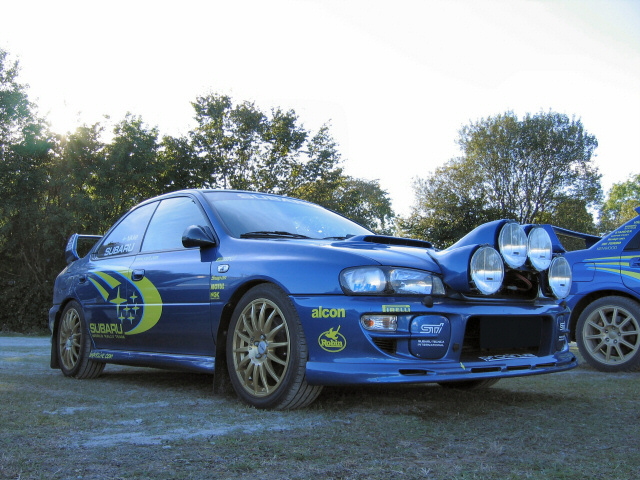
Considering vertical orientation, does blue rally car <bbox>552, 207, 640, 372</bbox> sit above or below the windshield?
below

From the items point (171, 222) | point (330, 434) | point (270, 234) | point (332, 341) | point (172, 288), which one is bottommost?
point (330, 434)

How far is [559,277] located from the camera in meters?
4.08

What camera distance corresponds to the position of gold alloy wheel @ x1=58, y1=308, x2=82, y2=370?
221 inches

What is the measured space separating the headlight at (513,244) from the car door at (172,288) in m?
1.83

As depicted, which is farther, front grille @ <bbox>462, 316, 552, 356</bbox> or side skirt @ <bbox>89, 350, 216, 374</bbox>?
side skirt @ <bbox>89, 350, 216, 374</bbox>

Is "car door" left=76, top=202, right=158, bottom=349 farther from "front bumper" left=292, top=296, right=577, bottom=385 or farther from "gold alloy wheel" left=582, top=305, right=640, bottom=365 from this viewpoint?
"gold alloy wheel" left=582, top=305, right=640, bottom=365

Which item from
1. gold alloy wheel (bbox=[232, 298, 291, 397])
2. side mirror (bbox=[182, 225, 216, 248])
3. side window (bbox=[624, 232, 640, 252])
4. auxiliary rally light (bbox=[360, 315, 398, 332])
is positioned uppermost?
side window (bbox=[624, 232, 640, 252])

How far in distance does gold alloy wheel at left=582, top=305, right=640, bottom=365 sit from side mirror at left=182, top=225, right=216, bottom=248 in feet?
13.7

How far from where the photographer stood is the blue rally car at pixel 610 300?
20.5 feet

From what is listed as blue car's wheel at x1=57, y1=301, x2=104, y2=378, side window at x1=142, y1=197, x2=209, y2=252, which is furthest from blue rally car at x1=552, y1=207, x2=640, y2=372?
blue car's wheel at x1=57, y1=301, x2=104, y2=378

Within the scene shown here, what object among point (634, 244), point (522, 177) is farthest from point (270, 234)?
point (522, 177)

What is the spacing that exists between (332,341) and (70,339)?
3.24m

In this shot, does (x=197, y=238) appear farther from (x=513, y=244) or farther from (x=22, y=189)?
(x=22, y=189)

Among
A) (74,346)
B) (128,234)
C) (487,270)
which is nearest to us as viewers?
(487,270)
